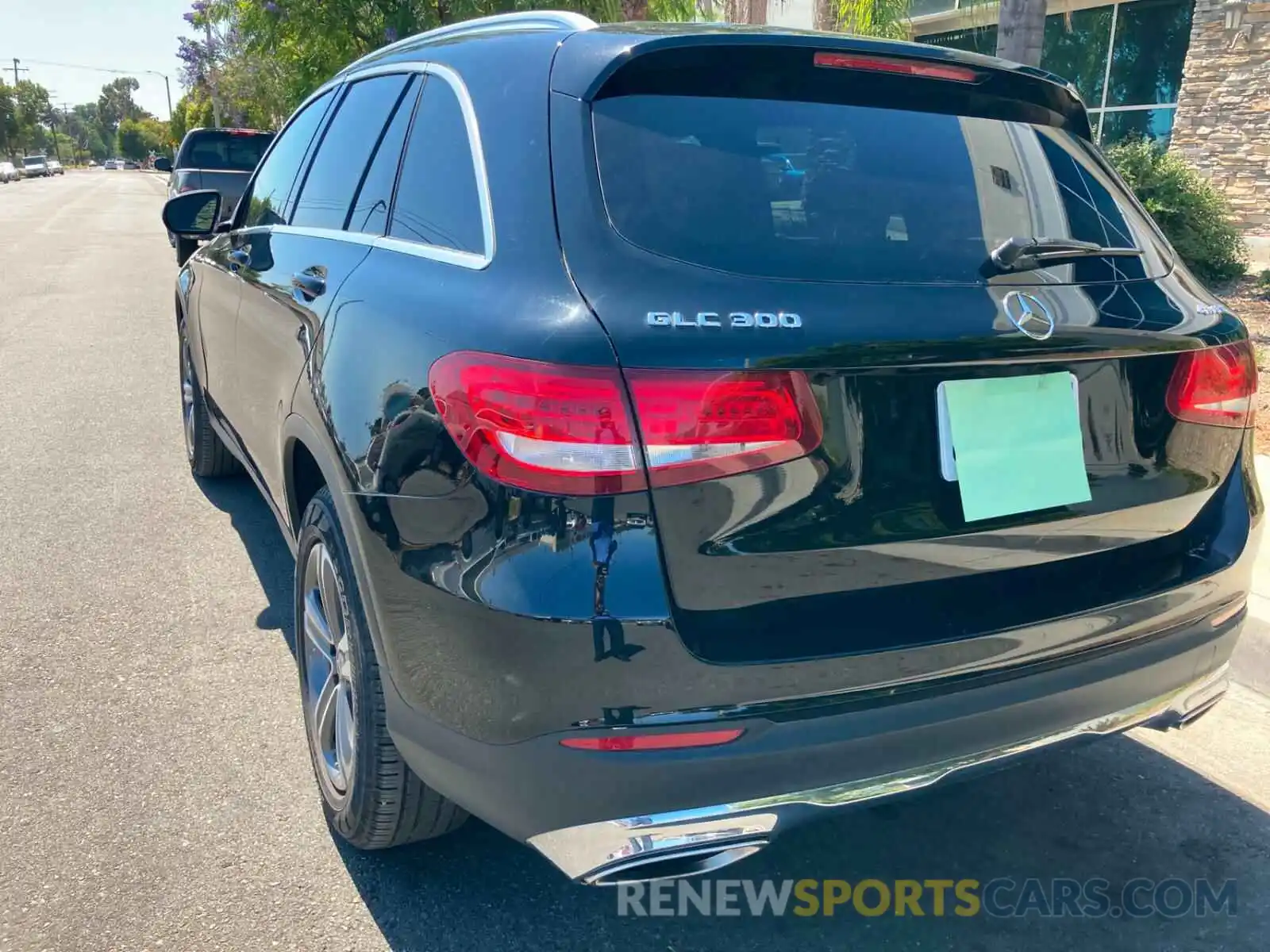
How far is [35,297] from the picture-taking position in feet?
38.4

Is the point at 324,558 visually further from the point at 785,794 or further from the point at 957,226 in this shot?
the point at 957,226

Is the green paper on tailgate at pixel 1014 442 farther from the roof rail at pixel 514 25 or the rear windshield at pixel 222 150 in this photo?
the rear windshield at pixel 222 150

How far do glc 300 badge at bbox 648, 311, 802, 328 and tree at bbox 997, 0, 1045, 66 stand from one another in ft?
20.2

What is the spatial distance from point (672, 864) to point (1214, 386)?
148cm

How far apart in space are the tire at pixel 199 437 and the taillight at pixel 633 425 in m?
3.48

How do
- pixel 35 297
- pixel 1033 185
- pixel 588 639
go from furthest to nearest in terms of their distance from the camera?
pixel 35 297 → pixel 1033 185 → pixel 588 639

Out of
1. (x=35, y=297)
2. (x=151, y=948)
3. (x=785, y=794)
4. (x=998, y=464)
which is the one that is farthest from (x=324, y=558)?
(x=35, y=297)

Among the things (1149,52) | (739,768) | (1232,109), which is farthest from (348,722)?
(1149,52)

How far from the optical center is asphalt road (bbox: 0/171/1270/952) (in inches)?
89.4

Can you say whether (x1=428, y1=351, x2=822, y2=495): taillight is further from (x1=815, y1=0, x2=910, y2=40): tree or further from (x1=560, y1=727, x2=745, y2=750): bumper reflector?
(x1=815, y1=0, x2=910, y2=40): tree

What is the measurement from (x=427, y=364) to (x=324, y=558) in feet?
2.40

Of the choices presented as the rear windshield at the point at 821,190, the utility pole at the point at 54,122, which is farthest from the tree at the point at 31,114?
the rear windshield at the point at 821,190

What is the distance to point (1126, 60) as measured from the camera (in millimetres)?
14828

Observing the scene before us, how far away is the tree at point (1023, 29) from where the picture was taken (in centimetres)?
693
